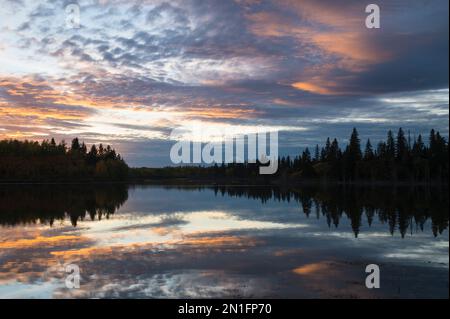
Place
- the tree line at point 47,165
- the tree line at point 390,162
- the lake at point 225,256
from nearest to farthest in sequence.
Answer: the lake at point 225,256
the tree line at point 390,162
the tree line at point 47,165

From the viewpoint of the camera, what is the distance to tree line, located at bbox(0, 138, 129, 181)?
167375mm

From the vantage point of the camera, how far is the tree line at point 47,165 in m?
167

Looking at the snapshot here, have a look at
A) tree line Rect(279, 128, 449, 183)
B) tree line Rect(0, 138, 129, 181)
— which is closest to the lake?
tree line Rect(279, 128, 449, 183)

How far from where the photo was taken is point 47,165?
175 m

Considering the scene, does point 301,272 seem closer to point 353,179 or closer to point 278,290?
point 278,290

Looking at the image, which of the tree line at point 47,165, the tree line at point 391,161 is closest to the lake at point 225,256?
the tree line at point 391,161

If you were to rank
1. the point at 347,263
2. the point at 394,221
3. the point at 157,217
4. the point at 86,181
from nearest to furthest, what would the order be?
the point at 347,263 → the point at 394,221 → the point at 157,217 → the point at 86,181

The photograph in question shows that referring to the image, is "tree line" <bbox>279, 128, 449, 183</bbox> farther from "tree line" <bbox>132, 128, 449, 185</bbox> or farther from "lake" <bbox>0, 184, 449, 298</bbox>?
"lake" <bbox>0, 184, 449, 298</bbox>

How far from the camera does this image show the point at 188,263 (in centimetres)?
1903

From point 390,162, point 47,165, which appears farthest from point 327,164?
point 47,165

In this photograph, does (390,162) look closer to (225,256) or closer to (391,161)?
(391,161)

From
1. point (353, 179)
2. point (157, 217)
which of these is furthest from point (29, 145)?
point (157, 217)

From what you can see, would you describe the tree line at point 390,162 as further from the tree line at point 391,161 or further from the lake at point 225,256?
the lake at point 225,256
